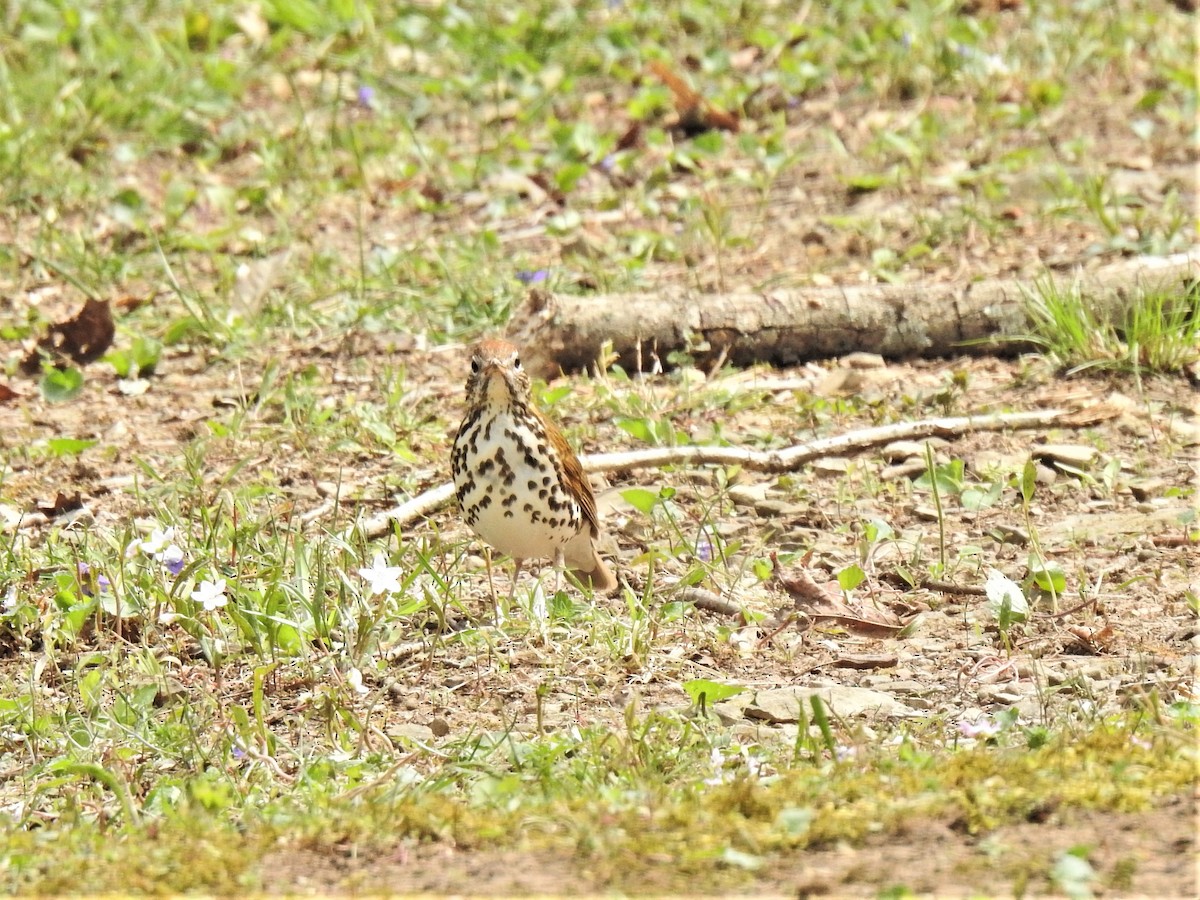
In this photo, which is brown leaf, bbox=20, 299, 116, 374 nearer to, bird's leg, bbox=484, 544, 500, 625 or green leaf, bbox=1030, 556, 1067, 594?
bird's leg, bbox=484, 544, 500, 625

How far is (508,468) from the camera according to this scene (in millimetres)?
4750

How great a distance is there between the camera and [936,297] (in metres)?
6.62

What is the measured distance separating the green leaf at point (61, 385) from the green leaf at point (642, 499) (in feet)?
7.68

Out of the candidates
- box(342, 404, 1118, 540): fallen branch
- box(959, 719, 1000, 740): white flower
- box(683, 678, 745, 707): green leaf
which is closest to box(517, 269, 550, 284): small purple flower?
box(342, 404, 1118, 540): fallen branch

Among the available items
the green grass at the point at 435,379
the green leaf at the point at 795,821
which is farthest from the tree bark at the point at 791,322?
the green leaf at the point at 795,821

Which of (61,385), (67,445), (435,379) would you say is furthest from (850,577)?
(61,385)

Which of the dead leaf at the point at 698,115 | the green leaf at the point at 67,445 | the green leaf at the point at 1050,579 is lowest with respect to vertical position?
the green leaf at the point at 1050,579

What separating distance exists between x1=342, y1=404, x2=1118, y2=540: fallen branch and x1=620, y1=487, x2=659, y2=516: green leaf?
0.93 ft

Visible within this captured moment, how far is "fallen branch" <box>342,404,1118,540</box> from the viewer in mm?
5500

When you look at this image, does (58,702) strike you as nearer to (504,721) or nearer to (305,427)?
(504,721)

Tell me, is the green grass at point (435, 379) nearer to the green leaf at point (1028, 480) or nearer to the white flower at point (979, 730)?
the white flower at point (979, 730)

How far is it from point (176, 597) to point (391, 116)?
4.89 m

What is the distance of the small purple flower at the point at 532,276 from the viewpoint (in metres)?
7.16

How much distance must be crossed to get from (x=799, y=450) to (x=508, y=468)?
1.36 meters
